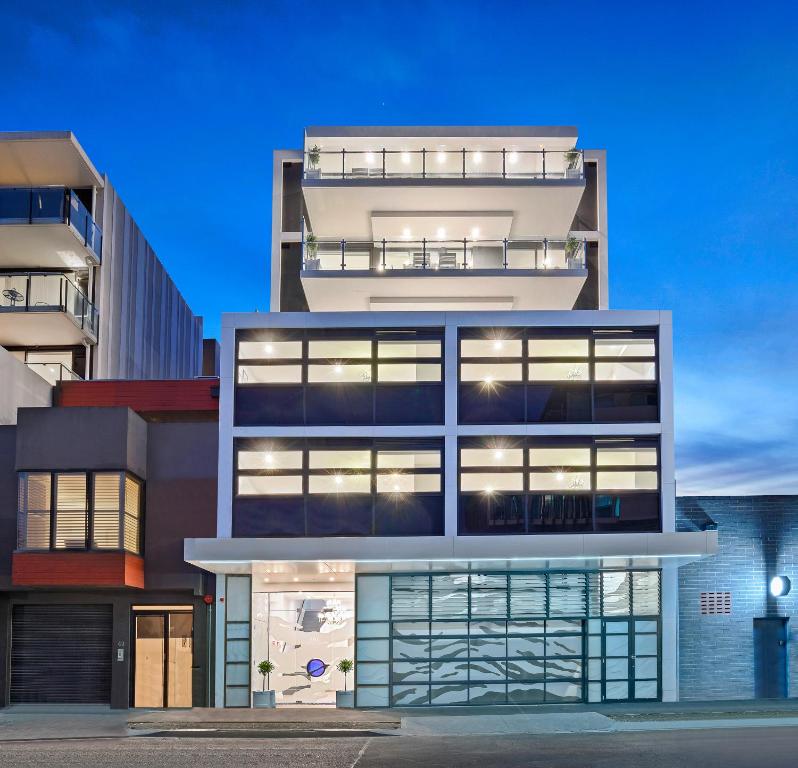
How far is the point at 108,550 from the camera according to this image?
2445 cm

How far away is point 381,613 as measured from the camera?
86.0ft

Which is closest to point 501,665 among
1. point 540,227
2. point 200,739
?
point 200,739

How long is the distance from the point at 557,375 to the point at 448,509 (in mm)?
4294

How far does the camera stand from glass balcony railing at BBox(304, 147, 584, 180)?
1164 inches

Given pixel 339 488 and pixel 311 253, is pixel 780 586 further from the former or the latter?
pixel 311 253

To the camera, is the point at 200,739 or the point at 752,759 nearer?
the point at 752,759

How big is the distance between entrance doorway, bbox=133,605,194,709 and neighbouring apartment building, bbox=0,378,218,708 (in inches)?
1.0

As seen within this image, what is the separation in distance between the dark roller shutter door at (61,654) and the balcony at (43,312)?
36.5ft

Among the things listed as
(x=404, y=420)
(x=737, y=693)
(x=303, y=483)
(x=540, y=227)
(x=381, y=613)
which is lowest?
(x=737, y=693)

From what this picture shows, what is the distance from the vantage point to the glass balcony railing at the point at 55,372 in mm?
33031

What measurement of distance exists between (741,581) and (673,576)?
2.20 meters

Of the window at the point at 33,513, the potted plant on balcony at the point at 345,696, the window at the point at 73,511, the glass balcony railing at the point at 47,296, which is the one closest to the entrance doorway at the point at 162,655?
the window at the point at 73,511

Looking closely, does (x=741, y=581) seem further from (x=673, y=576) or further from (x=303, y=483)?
(x=303, y=483)

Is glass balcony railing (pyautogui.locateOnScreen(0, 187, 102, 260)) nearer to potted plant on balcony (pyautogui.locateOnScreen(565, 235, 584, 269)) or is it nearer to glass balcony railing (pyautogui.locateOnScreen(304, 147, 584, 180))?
glass balcony railing (pyautogui.locateOnScreen(304, 147, 584, 180))
